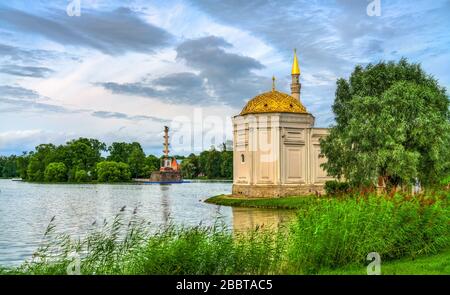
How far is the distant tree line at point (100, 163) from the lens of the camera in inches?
4301

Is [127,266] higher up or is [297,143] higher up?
[297,143]

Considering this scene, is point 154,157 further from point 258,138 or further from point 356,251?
point 356,251

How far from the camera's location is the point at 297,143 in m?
45.6

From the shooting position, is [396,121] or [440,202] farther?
[396,121]

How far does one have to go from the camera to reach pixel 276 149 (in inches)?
1750

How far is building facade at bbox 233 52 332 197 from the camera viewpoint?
145ft

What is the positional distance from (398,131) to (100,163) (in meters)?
87.5

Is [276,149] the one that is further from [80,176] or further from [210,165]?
[210,165]

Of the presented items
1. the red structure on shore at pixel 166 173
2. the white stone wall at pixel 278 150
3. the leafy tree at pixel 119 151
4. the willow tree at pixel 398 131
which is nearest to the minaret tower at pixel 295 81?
the white stone wall at pixel 278 150

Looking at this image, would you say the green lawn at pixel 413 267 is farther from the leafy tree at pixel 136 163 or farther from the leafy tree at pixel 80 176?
the leafy tree at pixel 136 163

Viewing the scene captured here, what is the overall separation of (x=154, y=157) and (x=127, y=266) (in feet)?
384

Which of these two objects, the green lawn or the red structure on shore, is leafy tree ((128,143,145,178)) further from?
the green lawn
